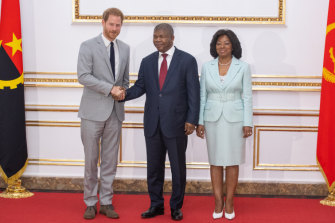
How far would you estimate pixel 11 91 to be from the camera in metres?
3.96

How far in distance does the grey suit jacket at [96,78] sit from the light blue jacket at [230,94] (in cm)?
75

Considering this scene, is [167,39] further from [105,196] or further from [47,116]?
[47,116]

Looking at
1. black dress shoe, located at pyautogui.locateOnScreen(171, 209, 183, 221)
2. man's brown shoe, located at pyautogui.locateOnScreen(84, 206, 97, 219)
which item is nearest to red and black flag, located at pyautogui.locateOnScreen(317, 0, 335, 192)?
black dress shoe, located at pyautogui.locateOnScreen(171, 209, 183, 221)

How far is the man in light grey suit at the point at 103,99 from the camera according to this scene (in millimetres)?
3301

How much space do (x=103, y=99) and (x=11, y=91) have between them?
3.75 feet

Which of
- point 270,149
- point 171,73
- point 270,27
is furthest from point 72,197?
point 270,27

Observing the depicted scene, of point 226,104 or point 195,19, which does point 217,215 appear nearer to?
point 226,104

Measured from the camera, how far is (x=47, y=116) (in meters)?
4.32

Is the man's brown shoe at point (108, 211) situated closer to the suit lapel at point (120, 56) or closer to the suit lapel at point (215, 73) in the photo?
the suit lapel at point (120, 56)

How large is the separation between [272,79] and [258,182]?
1.06 m

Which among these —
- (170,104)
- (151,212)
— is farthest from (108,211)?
(170,104)

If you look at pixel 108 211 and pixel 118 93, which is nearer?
pixel 118 93

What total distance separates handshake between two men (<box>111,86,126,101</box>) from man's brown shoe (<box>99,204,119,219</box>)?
949mm

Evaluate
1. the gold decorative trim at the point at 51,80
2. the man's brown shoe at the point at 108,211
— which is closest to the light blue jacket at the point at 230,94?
the man's brown shoe at the point at 108,211
